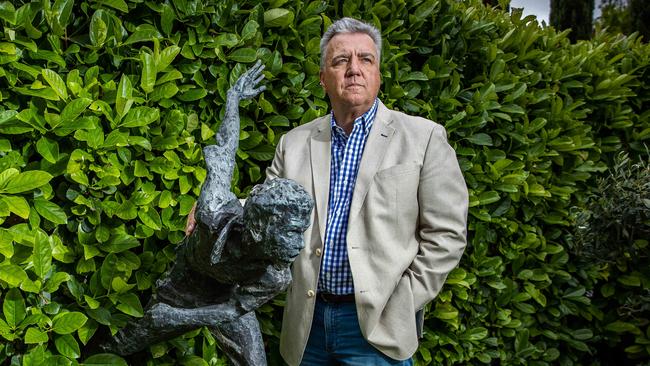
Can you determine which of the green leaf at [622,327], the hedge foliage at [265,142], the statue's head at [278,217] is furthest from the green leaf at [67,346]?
the green leaf at [622,327]

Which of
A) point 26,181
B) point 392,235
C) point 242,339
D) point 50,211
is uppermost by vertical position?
point 26,181

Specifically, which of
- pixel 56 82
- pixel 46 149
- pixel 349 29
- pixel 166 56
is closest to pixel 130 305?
pixel 46 149

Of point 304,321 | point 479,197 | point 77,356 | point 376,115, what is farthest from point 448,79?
point 77,356

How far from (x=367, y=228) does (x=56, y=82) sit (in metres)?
1.30

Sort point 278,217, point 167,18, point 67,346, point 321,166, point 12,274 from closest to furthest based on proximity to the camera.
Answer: point 278,217
point 12,274
point 67,346
point 321,166
point 167,18

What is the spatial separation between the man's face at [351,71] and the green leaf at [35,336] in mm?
1397

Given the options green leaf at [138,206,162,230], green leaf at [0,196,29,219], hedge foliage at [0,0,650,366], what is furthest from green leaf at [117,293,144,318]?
green leaf at [0,196,29,219]

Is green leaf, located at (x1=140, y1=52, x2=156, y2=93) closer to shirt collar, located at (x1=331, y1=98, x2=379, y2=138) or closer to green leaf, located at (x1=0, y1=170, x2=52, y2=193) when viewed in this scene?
green leaf, located at (x1=0, y1=170, x2=52, y2=193)

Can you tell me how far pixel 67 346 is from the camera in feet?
8.45

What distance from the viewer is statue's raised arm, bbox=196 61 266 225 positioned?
2.17 m

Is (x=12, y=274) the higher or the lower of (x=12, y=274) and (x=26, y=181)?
the lower

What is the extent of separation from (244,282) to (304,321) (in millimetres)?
508

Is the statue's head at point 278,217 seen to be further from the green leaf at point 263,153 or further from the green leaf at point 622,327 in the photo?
the green leaf at point 622,327

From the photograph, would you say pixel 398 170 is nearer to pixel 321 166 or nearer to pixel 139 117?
pixel 321 166
